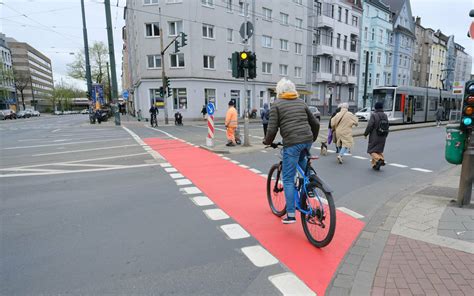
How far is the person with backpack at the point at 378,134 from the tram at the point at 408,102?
1722cm

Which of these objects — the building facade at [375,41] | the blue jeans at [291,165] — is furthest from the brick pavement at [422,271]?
the building facade at [375,41]

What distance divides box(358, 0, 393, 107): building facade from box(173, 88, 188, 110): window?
104ft

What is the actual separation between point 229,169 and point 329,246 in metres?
4.74

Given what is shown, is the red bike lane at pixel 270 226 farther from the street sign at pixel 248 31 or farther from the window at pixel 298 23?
the window at pixel 298 23

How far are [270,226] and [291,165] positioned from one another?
100 cm

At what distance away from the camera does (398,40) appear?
53375mm

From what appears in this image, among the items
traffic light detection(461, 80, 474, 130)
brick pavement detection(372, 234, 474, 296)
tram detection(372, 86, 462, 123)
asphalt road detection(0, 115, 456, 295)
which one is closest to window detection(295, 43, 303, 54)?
tram detection(372, 86, 462, 123)

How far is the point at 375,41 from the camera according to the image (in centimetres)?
4984

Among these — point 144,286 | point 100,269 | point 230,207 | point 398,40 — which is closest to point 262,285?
point 144,286

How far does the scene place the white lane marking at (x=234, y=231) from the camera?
3979mm

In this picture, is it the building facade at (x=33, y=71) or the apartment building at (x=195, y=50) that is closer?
the apartment building at (x=195, y=50)

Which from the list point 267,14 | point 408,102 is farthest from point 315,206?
point 267,14

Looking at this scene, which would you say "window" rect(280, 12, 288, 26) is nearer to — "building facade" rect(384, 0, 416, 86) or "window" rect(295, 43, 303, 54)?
"window" rect(295, 43, 303, 54)

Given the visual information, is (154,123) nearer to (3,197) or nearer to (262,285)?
(3,197)
